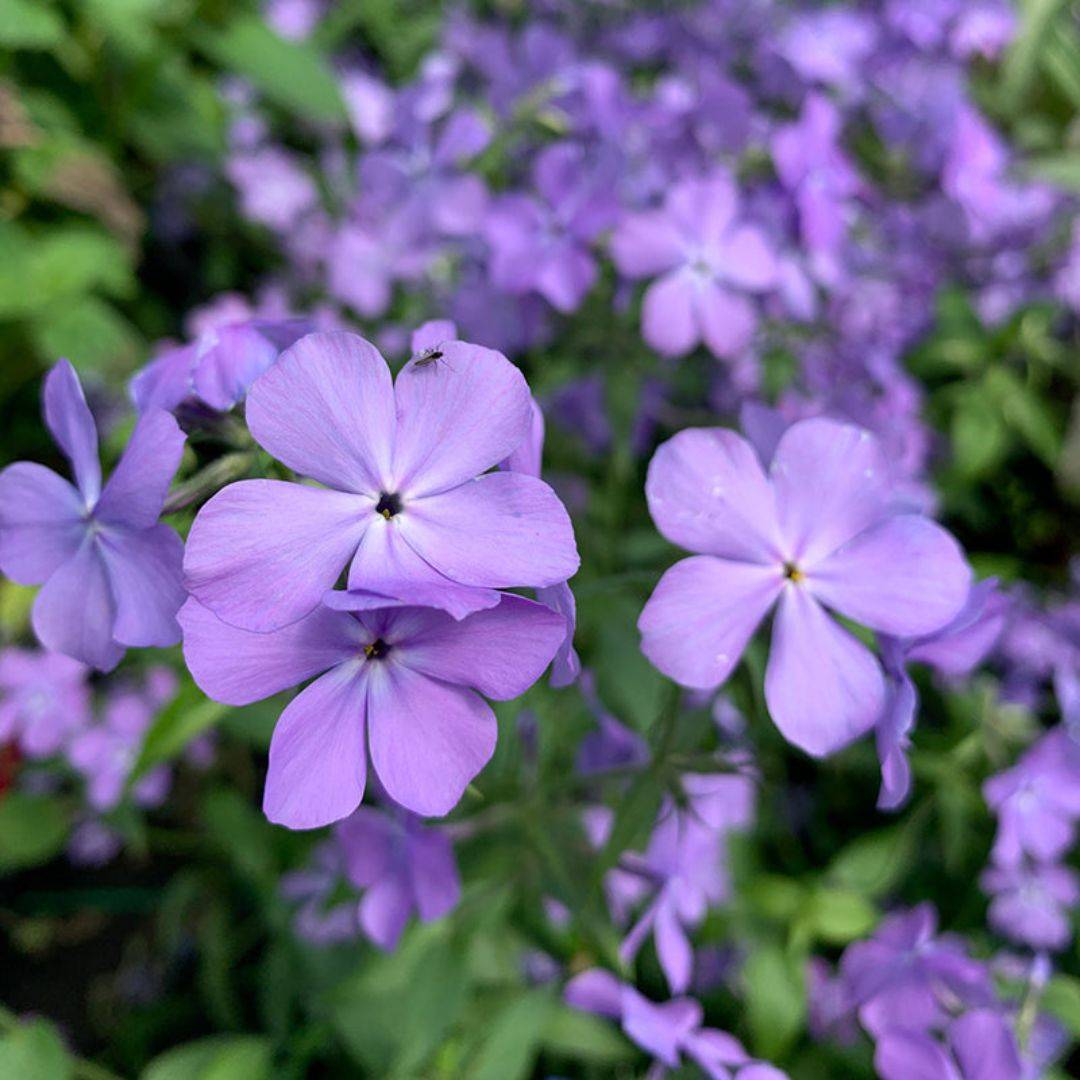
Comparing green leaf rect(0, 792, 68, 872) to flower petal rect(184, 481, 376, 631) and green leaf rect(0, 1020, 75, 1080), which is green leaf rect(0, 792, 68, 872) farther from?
flower petal rect(184, 481, 376, 631)

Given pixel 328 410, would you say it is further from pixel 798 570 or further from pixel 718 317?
pixel 718 317

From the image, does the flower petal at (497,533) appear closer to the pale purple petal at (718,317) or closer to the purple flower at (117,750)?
the pale purple petal at (718,317)

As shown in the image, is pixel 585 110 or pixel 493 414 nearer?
pixel 493 414

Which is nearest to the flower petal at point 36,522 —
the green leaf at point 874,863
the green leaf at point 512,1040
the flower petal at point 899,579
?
the flower petal at point 899,579

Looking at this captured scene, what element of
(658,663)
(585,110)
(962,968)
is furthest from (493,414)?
(585,110)

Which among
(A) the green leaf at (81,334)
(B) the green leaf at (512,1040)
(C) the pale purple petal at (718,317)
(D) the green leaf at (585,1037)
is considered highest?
(C) the pale purple petal at (718,317)

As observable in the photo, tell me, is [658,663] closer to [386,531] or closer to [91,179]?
[386,531]

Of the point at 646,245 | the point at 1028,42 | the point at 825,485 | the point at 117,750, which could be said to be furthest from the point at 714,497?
the point at 1028,42
